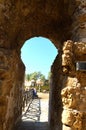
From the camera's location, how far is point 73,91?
3059mm

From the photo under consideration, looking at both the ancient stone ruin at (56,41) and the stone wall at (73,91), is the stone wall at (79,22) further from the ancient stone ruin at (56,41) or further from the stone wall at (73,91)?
the stone wall at (73,91)

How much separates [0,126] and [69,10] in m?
2.97

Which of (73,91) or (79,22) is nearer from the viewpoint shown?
A: (73,91)

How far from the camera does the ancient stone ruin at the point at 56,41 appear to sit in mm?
3062

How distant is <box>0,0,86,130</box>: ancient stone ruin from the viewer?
306 cm

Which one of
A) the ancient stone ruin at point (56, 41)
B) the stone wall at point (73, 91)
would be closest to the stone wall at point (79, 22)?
the ancient stone ruin at point (56, 41)

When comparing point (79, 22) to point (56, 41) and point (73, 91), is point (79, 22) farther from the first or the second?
point (56, 41)

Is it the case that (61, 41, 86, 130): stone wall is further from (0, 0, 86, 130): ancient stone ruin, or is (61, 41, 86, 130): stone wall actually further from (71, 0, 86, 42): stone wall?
(71, 0, 86, 42): stone wall

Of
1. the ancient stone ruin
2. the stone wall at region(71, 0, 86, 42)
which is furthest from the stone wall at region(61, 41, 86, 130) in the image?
the stone wall at region(71, 0, 86, 42)

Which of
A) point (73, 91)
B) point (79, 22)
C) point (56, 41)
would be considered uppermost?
point (56, 41)

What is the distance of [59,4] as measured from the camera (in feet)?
16.4

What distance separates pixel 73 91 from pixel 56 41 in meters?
3.57

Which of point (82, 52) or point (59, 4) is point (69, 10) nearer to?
point (59, 4)

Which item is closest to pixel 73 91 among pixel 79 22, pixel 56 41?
pixel 79 22
